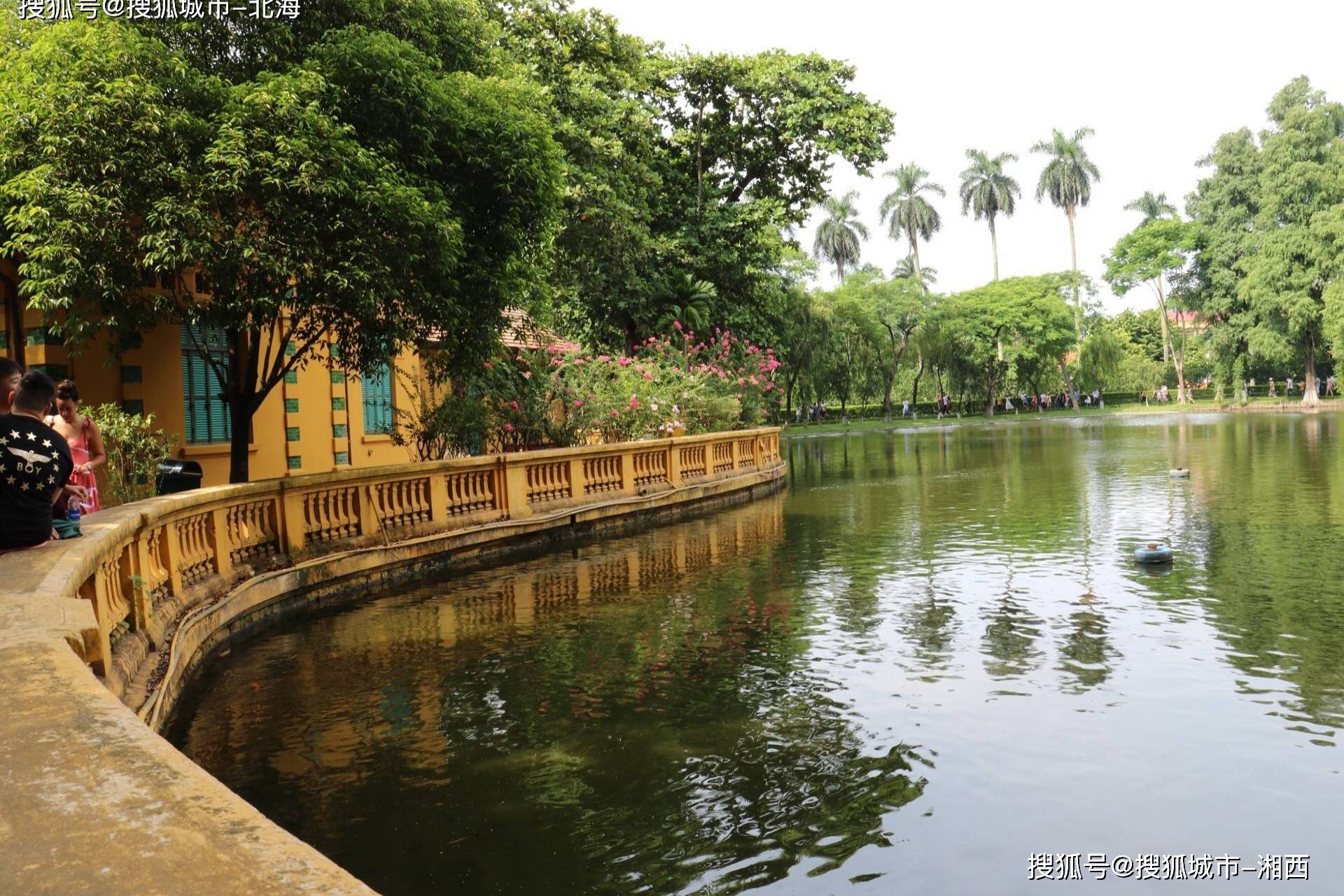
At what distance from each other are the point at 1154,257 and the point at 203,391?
71.1 metres

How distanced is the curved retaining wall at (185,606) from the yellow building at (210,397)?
8.53 feet

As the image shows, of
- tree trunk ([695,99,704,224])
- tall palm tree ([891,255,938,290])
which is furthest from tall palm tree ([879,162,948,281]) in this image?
tree trunk ([695,99,704,224])

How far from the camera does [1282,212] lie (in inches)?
2549

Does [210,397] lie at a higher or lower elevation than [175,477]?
higher

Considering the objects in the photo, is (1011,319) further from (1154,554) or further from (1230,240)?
(1154,554)

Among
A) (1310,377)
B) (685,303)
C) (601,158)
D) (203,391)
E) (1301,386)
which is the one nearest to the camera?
(203,391)

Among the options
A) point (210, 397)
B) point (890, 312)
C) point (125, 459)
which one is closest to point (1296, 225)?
point (890, 312)

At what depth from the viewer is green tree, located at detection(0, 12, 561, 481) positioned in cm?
1140

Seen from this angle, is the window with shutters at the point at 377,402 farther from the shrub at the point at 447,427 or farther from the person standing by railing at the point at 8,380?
the person standing by railing at the point at 8,380

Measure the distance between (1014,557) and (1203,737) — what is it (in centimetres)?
700

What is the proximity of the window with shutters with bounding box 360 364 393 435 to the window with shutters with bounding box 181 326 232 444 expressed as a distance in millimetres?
3671

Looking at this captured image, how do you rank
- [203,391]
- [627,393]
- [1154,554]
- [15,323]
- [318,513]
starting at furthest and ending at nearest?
[627,393] → [203,391] → [15,323] → [318,513] → [1154,554]

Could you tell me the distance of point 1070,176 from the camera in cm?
8044

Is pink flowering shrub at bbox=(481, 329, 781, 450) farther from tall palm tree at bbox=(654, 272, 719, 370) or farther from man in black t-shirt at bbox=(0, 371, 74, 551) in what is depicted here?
man in black t-shirt at bbox=(0, 371, 74, 551)
